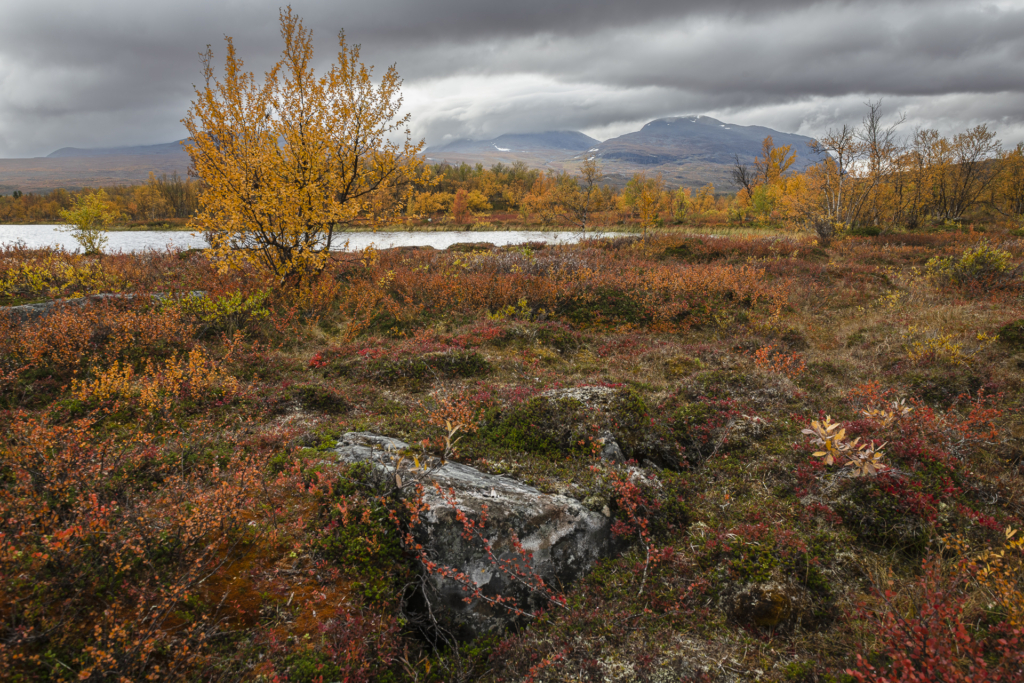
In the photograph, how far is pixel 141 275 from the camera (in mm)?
13422

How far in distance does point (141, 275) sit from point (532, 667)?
53.8 feet

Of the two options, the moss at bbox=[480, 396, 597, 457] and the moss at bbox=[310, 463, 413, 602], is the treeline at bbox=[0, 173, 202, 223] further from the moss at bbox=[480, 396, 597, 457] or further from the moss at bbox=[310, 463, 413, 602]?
the moss at bbox=[310, 463, 413, 602]

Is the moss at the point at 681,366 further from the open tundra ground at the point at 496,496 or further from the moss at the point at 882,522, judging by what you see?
the moss at the point at 882,522

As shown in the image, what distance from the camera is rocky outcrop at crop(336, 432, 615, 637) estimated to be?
3463mm

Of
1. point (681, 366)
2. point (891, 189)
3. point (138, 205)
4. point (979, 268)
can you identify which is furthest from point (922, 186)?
point (138, 205)

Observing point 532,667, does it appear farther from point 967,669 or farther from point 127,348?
point 127,348

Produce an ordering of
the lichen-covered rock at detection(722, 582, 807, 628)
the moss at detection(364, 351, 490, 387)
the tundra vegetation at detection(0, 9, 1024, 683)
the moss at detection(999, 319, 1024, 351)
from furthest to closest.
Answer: the moss at detection(999, 319, 1024, 351)
the moss at detection(364, 351, 490, 387)
the lichen-covered rock at detection(722, 582, 807, 628)
the tundra vegetation at detection(0, 9, 1024, 683)

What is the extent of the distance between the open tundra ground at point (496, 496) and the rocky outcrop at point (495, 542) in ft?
0.22

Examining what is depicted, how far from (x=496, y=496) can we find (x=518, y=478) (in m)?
0.56

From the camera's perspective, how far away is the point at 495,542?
3.70m

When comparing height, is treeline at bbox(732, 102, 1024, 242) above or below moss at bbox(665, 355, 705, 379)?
above

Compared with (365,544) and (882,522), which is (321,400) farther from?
(882,522)

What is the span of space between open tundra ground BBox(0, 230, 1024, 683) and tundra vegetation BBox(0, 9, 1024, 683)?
0.09 ft

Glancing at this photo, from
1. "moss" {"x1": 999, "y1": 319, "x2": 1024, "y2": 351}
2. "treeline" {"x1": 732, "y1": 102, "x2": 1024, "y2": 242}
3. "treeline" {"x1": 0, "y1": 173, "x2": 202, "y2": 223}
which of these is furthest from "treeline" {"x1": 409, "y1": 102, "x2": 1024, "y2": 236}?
"treeline" {"x1": 0, "y1": 173, "x2": 202, "y2": 223}
